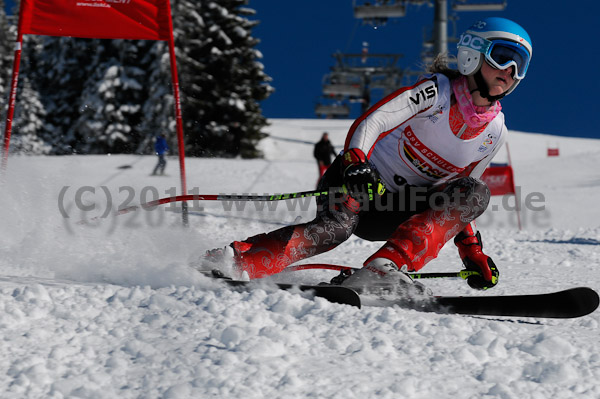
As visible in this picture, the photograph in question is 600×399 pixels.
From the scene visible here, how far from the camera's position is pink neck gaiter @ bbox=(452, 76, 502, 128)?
2.86 meters

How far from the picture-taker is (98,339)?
190cm

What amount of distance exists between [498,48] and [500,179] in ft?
27.3

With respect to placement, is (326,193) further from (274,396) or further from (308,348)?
(274,396)

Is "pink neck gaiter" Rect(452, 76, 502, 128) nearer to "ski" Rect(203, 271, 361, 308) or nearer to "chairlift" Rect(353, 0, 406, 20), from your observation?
"ski" Rect(203, 271, 361, 308)

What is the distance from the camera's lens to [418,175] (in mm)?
3037

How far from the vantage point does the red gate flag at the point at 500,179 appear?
411 inches

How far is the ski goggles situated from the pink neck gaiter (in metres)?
0.17

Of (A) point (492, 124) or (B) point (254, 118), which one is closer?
(A) point (492, 124)

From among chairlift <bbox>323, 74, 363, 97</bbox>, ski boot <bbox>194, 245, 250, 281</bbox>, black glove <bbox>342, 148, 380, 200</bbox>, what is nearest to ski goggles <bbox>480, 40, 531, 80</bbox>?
black glove <bbox>342, 148, 380, 200</bbox>

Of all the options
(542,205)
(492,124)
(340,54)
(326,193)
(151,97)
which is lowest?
(542,205)

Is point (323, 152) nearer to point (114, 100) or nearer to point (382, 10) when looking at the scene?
point (382, 10)

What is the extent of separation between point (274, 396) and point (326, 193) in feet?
4.61

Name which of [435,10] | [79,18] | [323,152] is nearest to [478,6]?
[435,10]

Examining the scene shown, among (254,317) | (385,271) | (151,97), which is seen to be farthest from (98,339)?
(151,97)
